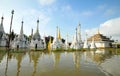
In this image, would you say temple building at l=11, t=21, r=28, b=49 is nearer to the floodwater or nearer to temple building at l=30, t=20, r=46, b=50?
temple building at l=30, t=20, r=46, b=50

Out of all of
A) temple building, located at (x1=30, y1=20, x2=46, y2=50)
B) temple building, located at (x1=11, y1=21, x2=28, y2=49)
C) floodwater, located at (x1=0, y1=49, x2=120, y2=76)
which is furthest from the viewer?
temple building, located at (x1=30, y1=20, x2=46, y2=50)

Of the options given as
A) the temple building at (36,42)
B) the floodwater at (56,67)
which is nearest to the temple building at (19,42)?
the temple building at (36,42)

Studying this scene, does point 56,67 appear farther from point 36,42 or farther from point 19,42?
point 36,42

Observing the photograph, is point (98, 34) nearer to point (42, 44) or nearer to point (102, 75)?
point (42, 44)

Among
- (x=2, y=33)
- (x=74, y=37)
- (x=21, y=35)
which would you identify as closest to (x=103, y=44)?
(x=74, y=37)

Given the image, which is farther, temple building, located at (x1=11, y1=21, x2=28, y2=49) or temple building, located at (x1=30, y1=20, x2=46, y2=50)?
temple building, located at (x1=30, y1=20, x2=46, y2=50)

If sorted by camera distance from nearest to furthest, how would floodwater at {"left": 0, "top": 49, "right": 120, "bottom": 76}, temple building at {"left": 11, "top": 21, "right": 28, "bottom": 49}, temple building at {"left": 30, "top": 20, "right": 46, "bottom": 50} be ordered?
1. floodwater at {"left": 0, "top": 49, "right": 120, "bottom": 76}
2. temple building at {"left": 11, "top": 21, "right": 28, "bottom": 49}
3. temple building at {"left": 30, "top": 20, "right": 46, "bottom": 50}

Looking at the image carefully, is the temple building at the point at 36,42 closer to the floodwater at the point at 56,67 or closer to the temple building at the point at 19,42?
the temple building at the point at 19,42

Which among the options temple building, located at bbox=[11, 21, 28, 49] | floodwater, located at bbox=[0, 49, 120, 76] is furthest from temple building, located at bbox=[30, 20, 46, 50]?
floodwater, located at bbox=[0, 49, 120, 76]

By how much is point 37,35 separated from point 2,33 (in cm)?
1198

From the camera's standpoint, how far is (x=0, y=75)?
10852 mm

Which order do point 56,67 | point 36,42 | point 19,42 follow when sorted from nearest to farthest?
point 56,67, point 19,42, point 36,42

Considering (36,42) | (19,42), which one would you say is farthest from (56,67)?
(36,42)

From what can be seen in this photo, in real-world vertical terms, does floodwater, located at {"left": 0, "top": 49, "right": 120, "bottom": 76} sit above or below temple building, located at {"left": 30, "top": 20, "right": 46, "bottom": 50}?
below
